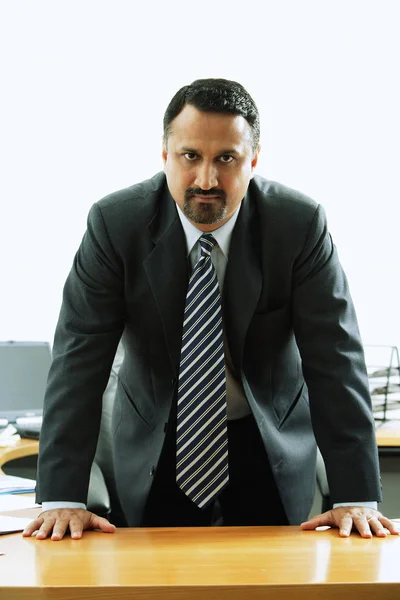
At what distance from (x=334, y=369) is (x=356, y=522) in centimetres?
33

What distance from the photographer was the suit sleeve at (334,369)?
5.67 ft

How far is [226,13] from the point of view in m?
3.48

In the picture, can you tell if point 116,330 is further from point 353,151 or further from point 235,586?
point 353,151

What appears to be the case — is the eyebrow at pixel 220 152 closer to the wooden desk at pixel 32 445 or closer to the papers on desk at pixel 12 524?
the papers on desk at pixel 12 524

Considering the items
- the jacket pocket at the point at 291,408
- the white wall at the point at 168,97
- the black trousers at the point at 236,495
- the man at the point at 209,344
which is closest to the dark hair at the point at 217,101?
the man at the point at 209,344

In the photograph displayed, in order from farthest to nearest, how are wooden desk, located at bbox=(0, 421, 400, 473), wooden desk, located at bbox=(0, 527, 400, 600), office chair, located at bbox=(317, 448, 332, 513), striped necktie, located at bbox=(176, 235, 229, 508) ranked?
wooden desk, located at bbox=(0, 421, 400, 473) < office chair, located at bbox=(317, 448, 332, 513) < striped necktie, located at bbox=(176, 235, 229, 508) < wooden desk, located at bbox=(0, 527, 400, 600)

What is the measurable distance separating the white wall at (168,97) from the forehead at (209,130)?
1.81 meters

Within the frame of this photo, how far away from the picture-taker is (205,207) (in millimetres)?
1751

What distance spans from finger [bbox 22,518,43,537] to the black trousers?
42 centimetres

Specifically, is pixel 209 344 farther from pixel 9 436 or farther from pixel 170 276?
pixel 9 436

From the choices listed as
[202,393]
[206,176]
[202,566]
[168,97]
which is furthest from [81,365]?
[168,97]

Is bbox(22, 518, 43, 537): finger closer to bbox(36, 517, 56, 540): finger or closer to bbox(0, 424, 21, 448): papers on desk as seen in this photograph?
bbox(36, 517, 56, 540): finger

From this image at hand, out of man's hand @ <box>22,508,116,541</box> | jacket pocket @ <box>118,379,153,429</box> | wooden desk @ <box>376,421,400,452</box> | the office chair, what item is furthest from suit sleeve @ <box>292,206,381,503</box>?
wooden desk @ <box>376,421,400,452</box>

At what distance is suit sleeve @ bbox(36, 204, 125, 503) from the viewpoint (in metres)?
1.71
